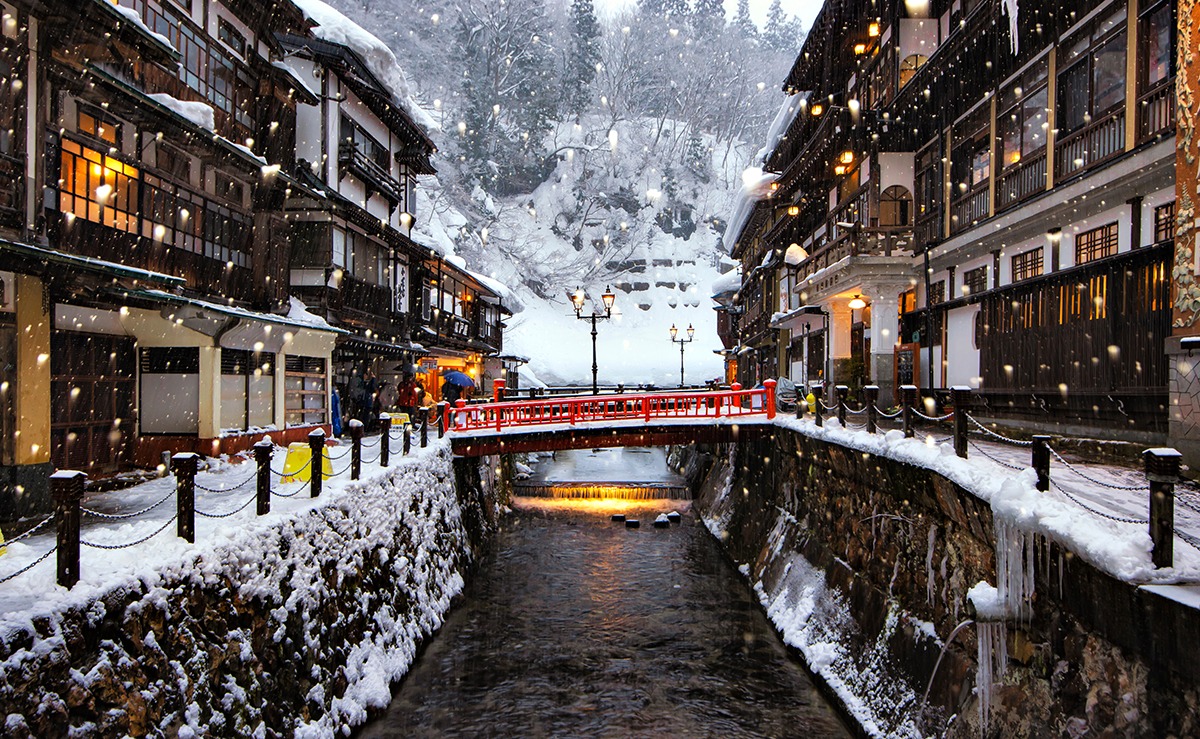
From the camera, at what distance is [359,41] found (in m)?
25.9

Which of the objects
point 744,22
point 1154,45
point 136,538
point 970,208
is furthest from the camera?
point 744,22

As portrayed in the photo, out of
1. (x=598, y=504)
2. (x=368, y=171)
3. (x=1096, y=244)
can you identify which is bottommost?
(x=598, y=504)

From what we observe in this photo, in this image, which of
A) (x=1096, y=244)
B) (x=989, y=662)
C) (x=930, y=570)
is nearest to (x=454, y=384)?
(x=930, y=570)

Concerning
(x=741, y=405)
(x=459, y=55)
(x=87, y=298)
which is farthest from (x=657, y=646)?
(x=459, y=55)

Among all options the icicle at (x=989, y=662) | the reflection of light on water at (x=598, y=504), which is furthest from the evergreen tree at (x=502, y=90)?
the icicle at (x=989, y=662)

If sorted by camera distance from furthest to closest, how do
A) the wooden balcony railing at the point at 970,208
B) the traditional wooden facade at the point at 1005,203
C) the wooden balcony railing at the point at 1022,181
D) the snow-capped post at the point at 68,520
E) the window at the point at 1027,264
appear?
the wooden balcony railing at the point at 970,208 < the window at the point at 1027,264 < the wooden balcony railing at the point at 1022,181 < the traditional wooden facade at the point at 1005,203 < the snow-capped post at the point at 68,520

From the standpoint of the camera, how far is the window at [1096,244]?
12828mm

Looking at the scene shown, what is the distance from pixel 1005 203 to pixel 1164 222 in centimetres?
476

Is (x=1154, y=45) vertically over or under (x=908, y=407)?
over

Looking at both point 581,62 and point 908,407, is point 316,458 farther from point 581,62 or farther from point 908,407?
point 581,62

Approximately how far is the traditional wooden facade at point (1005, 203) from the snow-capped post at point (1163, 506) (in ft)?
22.5

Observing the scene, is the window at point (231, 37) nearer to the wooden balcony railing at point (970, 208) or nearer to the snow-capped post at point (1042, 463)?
the wooden balcony railing at point (970, 208)

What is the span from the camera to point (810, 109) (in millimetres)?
27141

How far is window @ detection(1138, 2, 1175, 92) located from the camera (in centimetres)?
1135
